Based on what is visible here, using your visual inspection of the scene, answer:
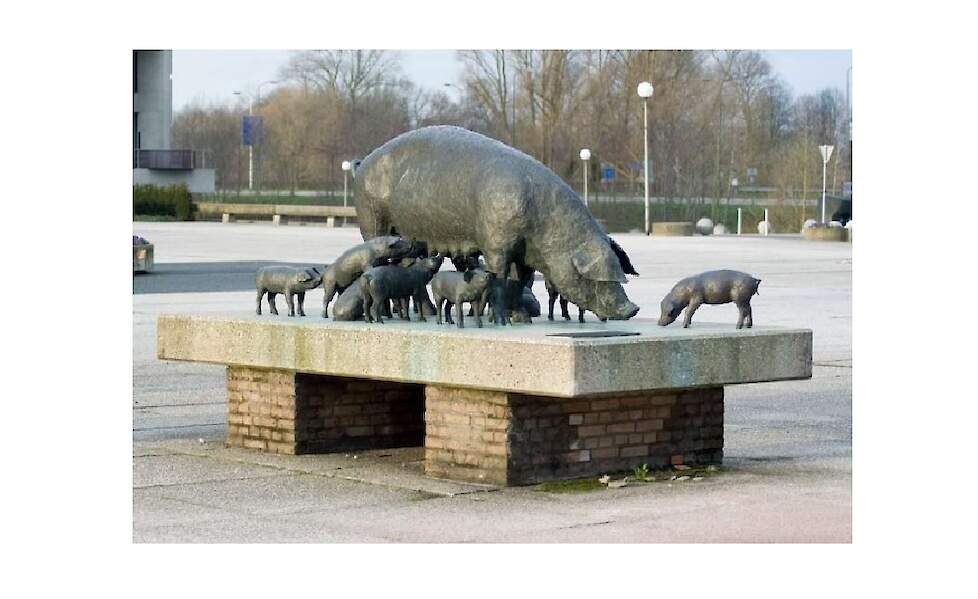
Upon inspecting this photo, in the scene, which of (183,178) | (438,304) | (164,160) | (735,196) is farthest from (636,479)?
(183,178)

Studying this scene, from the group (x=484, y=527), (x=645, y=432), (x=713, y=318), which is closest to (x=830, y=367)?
(x=713, y=318)

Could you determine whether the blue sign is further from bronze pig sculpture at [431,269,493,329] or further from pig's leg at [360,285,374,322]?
bronze pig sculpture at [431,269,493,329]

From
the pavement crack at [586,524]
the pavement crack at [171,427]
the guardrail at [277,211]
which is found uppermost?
the guardrail at [277,211]

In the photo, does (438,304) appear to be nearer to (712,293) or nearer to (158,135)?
(712,293)

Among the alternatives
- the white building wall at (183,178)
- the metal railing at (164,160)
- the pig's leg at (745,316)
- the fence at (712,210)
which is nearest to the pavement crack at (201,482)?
the pig's leg at (745,316)

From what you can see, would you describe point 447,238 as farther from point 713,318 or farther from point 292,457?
point 713,318

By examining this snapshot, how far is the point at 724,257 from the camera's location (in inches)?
1420

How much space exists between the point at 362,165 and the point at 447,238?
1.02 meters

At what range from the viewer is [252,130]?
72188mm

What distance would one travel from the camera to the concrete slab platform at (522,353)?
9.48m

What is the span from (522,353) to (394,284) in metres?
1.76

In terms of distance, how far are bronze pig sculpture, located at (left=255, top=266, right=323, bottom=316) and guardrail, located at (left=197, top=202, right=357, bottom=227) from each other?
41.6m

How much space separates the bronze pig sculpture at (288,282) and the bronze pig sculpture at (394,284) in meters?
0.62

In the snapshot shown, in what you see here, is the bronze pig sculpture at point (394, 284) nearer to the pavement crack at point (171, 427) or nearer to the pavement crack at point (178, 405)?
the pavement crack at point (171, 427)
